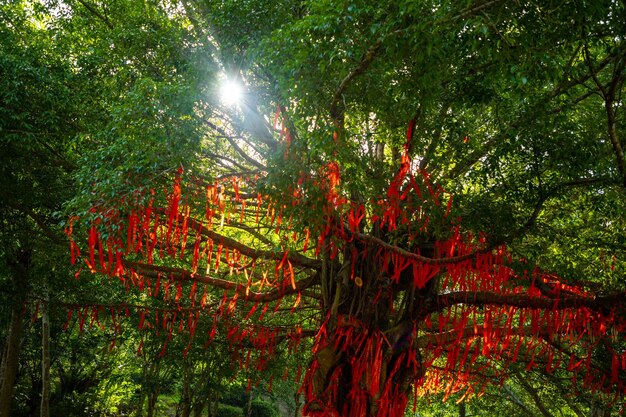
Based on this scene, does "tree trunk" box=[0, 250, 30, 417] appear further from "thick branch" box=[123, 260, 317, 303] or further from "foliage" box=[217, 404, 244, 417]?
"foliage" box=[217, 404, 244, 417]

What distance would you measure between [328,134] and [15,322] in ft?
22.6

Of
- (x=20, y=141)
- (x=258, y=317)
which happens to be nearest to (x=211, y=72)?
(x=20, y=141)

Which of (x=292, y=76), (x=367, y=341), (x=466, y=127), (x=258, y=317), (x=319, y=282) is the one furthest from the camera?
(x=258, y=317)

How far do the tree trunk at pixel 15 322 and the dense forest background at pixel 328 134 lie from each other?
1.3 inches

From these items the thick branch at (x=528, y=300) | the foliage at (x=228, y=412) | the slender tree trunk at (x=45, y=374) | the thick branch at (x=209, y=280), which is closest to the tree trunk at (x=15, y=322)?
the slender tree trunk at (x=45, y=374)

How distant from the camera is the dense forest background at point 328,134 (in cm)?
344

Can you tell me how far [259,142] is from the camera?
6.24m

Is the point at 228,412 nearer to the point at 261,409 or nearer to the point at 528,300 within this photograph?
the point at 261,409

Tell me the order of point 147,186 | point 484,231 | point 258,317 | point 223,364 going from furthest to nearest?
point 223,364, point 258,317, point 484,231, point 147,186

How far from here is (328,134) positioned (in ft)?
13.1

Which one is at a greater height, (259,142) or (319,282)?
(259,142)

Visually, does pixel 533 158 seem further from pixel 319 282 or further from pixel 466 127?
Result: pixel 319 282

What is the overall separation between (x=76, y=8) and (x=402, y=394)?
277 inches

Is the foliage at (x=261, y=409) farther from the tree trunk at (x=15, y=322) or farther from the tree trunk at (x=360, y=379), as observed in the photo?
the tree trunk at (x=360, y=379)
